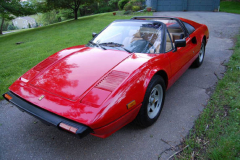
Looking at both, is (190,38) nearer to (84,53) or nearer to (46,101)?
(84,53)

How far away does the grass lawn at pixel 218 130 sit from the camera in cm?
178

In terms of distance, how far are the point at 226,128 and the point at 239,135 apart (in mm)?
151

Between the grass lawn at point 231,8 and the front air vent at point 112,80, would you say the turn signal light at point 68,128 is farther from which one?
the grass lawn at point 231,8

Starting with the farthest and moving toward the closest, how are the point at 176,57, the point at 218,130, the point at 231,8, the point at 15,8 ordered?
the point at 231,8
the point at 15,8
the point at 176,57
the point at 218,130

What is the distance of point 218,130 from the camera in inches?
81.7

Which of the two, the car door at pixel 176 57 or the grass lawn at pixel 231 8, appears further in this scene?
the grass lawn at pixel 231 8

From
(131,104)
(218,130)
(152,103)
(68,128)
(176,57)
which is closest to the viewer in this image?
(68,128)

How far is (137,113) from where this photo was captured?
6.39 feet

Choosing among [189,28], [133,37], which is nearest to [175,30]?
[189,28]

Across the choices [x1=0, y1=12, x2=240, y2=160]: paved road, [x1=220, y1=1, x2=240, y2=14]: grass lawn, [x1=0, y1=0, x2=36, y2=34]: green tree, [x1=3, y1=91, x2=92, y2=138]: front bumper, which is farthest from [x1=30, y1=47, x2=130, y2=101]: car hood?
[x1=220, y1=1, x2=240, y2=14]: grass lawn

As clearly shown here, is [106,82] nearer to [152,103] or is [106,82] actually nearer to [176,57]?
[152,103]

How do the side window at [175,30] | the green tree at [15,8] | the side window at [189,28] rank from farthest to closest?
1. the green tree at [15,8]
2. the side window at [189,28]
3. the side window at [175,30]

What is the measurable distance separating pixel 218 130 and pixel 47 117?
6.40 ft

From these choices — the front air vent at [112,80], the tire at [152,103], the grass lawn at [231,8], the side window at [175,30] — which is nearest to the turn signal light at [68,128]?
the front air vent at [112,80]
